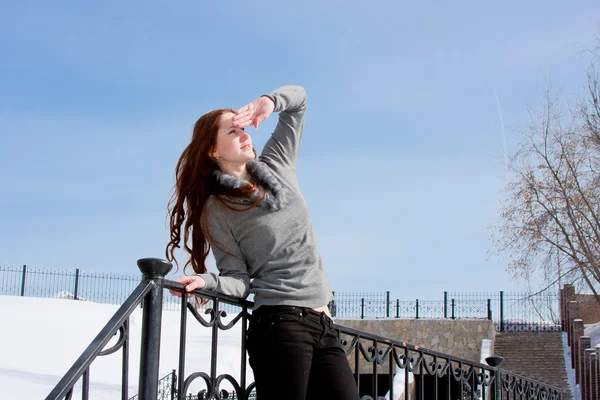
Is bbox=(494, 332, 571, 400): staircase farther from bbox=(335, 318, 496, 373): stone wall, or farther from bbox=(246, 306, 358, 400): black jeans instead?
bbox=(246, 306, 358, 400): black jeans

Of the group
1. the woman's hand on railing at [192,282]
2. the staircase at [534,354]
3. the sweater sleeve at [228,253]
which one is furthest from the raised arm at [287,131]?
the staircase at [534,354]

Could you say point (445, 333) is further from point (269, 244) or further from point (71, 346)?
point (269, 244)

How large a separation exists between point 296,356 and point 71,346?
54.2 ft

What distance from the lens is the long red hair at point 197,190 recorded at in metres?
3.12

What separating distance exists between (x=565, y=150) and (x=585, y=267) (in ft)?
10.8

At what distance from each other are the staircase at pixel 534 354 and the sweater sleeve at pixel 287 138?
19.6 metres

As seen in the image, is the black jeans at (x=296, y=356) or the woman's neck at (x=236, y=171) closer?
the black jeans at (x=296, y=356)

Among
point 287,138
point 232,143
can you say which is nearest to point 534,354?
point 287,138

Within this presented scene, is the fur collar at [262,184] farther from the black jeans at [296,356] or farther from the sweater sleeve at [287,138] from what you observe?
the black jeans at [296,356]

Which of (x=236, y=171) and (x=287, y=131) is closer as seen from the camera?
(x=236, y=171)

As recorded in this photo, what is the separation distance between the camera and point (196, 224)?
3141 millimetres

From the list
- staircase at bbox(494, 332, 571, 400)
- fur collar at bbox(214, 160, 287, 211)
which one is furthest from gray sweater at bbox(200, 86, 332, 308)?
staircase at bbox(494, 332, 571, 400)

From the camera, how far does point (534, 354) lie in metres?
22.8

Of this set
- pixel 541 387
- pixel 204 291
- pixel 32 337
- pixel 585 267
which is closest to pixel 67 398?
pixel 204 291
